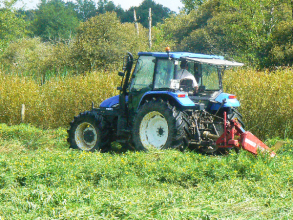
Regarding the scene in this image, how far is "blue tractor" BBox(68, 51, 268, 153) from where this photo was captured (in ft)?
26.0

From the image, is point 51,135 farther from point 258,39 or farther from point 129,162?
point 258,39

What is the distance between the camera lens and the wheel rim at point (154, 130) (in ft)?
27.0

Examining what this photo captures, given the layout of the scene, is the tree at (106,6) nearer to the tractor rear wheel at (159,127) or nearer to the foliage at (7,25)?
the foliage at (7,25)

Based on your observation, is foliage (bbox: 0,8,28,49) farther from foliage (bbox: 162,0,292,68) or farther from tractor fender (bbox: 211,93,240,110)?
tractor fender (bbox: 211,93,240,110)

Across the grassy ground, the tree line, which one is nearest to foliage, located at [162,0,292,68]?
the tree line

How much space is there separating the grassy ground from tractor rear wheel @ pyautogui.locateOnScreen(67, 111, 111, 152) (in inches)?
55.8

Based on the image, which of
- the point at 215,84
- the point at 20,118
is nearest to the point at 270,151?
the point at 215,84

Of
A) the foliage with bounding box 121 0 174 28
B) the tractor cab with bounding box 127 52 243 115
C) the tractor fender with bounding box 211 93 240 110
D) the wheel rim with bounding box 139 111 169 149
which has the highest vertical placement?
the foliage with bounding box 121 0 174 28

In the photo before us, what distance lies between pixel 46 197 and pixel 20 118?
9.94m

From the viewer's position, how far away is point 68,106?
13836 mm

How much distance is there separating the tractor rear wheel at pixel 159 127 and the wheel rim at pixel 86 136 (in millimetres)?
1417

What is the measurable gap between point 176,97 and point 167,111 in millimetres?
313

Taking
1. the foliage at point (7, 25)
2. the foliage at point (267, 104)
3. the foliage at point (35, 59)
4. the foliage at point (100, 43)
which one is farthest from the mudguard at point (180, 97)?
the foliage at point (7, 25)

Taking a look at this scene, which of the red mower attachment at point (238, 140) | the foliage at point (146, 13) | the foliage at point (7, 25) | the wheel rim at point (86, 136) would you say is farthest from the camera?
the foliage at point (146, 13)
